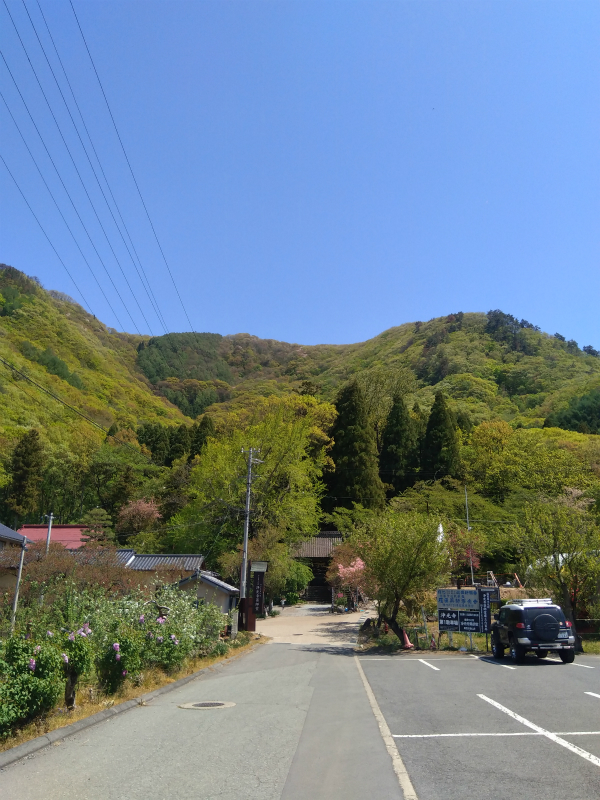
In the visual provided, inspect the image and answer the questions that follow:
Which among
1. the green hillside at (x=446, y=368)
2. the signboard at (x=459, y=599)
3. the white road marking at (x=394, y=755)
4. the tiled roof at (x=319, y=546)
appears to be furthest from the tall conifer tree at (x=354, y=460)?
the white road marking at (x=394, y=755)

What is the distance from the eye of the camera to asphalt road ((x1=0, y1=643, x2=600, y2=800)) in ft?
16.2

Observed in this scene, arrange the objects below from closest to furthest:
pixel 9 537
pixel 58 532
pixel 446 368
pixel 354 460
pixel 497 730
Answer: pixel 497 730 < pixel 9 537 < pixel 58 532 < pixel 354 460 < pixel 446 368

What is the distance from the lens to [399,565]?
21.3 metres

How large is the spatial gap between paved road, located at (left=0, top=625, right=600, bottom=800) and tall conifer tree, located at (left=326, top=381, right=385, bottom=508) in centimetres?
3547

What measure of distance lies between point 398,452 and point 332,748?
50.2m

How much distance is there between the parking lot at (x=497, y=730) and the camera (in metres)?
5.02

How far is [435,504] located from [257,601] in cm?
2228

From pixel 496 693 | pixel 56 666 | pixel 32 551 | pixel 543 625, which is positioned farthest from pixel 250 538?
pixel 56 666

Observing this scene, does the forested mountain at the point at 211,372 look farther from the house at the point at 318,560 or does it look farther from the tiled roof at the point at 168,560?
the tiled roof at the point at 168,560

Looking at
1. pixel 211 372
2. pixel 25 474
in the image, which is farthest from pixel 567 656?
pixel 211 372

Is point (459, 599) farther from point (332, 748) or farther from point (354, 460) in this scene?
point (354, 460)

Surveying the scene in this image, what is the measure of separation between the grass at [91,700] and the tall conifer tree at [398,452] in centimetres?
4205

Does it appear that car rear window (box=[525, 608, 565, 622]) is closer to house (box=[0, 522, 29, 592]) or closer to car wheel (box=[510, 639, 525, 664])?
car wheel (box=[510, 639, 525, 664])

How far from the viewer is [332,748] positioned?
6.55 metres
